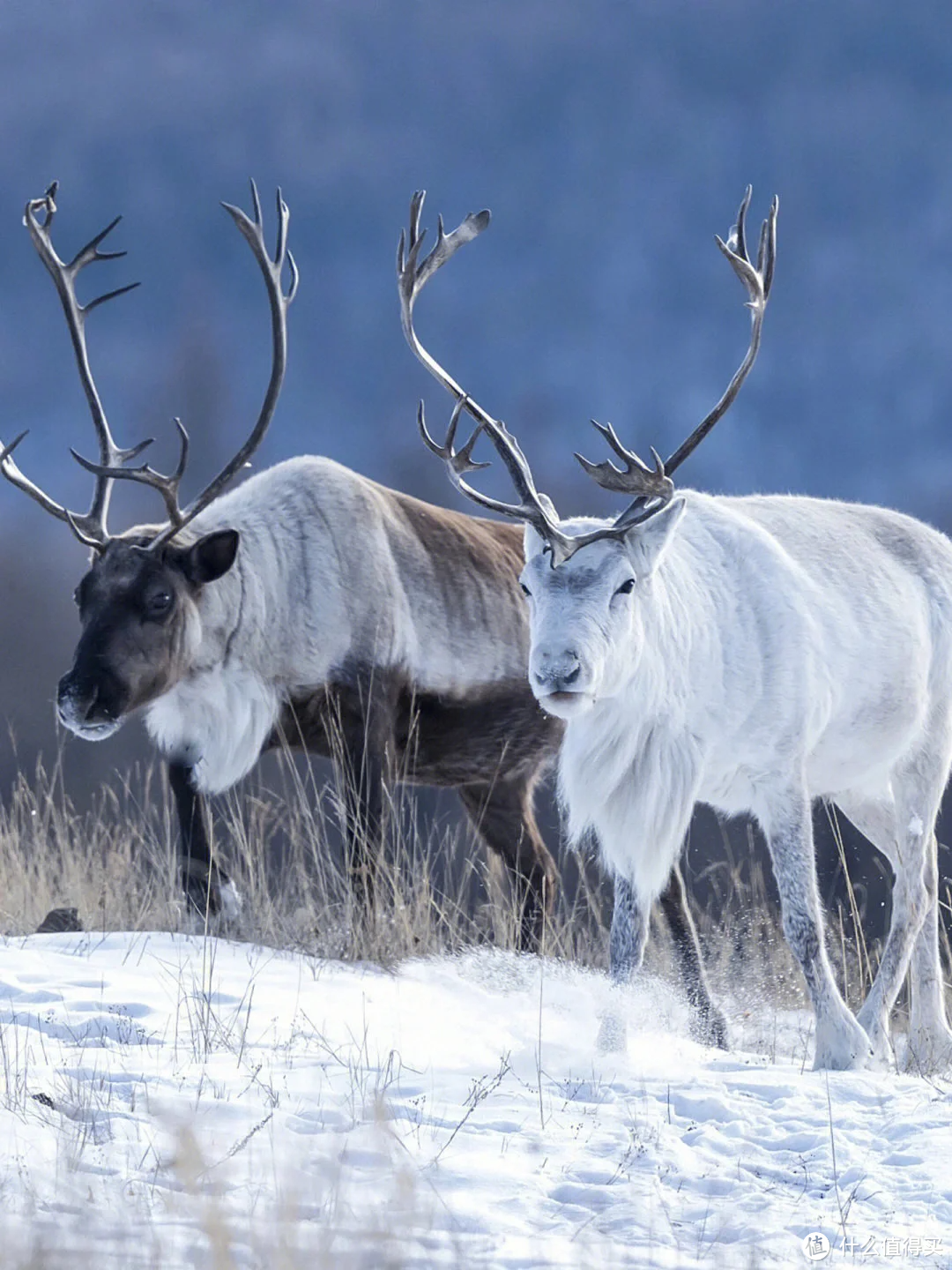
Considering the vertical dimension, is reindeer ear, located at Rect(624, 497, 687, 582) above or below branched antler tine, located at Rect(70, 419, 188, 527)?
below

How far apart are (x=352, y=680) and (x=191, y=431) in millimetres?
17060

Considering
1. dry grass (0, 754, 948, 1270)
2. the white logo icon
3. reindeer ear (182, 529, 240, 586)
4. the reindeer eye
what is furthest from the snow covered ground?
reindeer ear (182, 529, 240, 586)

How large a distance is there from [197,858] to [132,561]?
1279 millimetres

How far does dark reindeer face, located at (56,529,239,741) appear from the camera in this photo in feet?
20.3

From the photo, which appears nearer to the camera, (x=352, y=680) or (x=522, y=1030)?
(x=522, y=1030)

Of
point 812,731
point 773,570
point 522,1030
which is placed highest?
point 773,570

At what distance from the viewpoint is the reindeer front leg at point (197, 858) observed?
645cm

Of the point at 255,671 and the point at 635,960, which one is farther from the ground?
the point at 255,671

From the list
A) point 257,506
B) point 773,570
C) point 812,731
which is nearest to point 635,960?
point 812,731

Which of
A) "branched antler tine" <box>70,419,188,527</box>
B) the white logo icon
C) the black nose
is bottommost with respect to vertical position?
the white logo icon

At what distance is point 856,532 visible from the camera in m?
6.28

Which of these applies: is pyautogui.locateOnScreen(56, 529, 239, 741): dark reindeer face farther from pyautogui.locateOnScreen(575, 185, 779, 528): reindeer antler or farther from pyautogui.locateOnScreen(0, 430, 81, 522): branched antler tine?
pyautogui.locateOnScreen(575, 185, 779, 528): reindeer antler

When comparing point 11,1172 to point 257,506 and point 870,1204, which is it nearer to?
point 870,1204

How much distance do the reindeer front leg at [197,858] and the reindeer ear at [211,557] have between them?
2.81 feet
